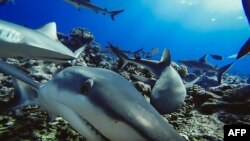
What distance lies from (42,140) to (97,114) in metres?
1.23

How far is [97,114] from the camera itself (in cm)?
162

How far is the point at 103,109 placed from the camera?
5.33 feet

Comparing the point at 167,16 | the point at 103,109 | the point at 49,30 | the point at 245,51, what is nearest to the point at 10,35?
the point at 49,30

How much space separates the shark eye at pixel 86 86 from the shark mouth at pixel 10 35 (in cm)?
176

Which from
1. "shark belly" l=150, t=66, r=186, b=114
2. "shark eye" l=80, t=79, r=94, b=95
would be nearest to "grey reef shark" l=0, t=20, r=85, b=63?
"shark belly" l=150, t=66, r=186, b=114

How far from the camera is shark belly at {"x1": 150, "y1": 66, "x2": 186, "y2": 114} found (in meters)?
3.90

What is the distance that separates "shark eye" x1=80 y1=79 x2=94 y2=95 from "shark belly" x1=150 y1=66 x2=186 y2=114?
2107 mm

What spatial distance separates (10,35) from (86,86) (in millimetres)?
1862

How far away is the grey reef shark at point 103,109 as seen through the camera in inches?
60.4

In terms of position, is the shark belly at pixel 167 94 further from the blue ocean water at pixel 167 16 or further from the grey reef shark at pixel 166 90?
the blue ocean water at pixel 167 16

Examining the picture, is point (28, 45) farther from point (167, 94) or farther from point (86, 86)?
point (167, 94)

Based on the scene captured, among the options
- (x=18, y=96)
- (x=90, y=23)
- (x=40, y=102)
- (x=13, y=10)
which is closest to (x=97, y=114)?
(x=40, y=102)

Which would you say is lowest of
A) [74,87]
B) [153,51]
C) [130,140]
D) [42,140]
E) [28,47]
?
[42,140]

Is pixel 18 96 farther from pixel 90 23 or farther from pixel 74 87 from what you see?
pixel 90 23
